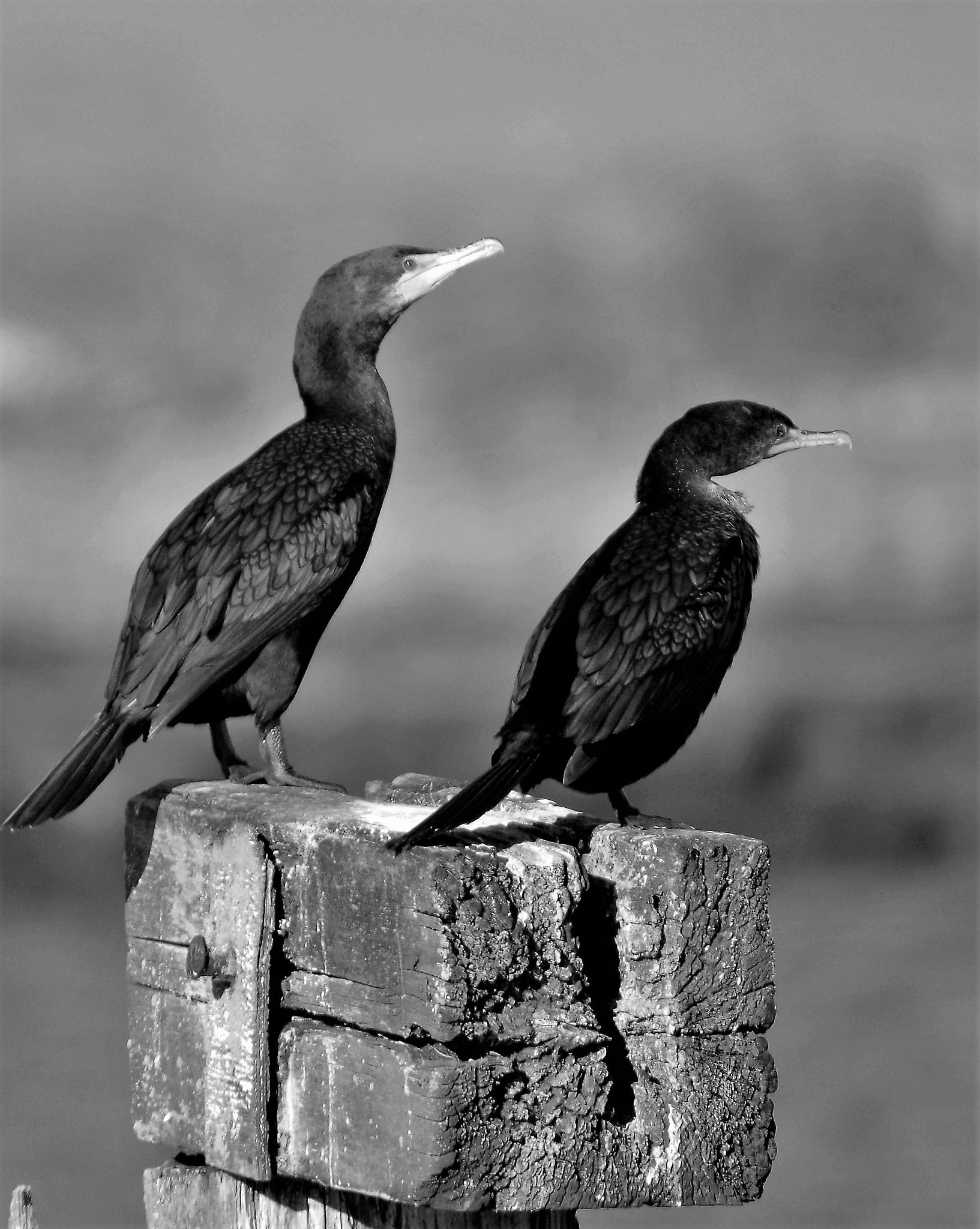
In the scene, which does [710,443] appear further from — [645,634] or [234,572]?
[234,572]

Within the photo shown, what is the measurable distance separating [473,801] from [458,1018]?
49cm

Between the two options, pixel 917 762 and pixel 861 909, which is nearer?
pixel 861 909

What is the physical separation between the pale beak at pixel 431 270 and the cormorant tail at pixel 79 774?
1422 mm

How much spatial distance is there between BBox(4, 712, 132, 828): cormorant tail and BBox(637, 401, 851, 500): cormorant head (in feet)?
5.18

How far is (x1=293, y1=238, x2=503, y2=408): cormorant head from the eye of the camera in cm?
510

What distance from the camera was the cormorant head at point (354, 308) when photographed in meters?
5.10

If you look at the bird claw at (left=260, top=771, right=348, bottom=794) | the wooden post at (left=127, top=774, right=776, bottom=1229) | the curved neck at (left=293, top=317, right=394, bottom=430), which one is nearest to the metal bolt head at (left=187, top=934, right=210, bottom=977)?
the wooden post at (left=127, top=774, right=776, bottom=1229)

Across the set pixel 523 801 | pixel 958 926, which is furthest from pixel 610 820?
pixel 958 926

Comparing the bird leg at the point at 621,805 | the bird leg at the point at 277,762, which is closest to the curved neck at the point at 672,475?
the bird leg at the point at 621,805

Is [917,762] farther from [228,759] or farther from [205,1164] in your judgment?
[205,1164]

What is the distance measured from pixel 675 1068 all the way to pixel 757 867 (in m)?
0.35

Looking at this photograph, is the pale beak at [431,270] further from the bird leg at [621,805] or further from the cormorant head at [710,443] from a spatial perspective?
the bird leg at [621,805]

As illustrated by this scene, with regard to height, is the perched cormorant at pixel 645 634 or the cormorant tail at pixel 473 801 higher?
the perched cormorant at pixel 645 634

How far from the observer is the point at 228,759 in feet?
15.7
